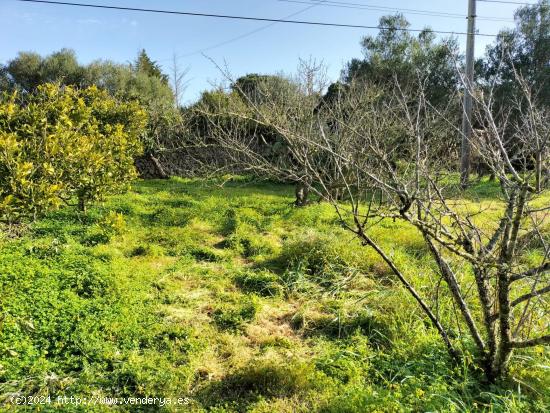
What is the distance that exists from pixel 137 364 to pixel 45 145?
2.59 m

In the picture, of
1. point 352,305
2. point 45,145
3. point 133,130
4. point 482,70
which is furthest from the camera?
point 482,70

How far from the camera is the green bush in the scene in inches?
143

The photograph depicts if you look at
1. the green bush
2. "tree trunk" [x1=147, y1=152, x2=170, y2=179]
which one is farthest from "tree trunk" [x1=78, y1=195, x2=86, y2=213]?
"tree trunk" [x1=147, y1=152, x2=170, y2=179]

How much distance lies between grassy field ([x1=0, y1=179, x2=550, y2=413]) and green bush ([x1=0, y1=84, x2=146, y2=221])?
0.62 m

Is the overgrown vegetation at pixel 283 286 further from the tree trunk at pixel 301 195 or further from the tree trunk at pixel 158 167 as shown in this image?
the tree trunk at pixel 158 167

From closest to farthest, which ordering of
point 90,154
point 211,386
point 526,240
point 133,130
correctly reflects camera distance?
point 526,240 → point 211,386 → point 90,154 → point 133,130

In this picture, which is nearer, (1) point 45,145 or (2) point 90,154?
(1) point 45,145

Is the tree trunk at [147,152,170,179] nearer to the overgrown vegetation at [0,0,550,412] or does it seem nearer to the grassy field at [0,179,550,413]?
the overgrown vegetation at [0,0,550,412]

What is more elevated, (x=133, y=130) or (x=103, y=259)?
(x=133, y=130)

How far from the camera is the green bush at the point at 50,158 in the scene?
3635mm

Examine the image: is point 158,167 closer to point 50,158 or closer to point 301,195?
point 301,195

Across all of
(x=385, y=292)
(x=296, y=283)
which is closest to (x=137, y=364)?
(x=296, y=283)

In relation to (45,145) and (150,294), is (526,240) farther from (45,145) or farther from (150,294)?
(45,145)

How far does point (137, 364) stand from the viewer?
9.18 ft
